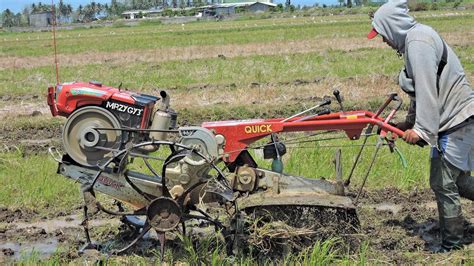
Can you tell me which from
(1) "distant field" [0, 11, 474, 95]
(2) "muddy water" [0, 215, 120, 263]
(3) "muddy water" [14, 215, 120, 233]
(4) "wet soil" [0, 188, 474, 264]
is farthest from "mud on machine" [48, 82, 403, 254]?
(1) "distant field" [0, 11, 474, 95]

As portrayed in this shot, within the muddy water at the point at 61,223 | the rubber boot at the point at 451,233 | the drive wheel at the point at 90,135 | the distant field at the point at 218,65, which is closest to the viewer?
the drive wheel at the point at 90,135

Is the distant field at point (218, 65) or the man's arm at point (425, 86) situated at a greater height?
the man's arm at point (425, 86)

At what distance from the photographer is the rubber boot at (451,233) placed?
4.69 meters

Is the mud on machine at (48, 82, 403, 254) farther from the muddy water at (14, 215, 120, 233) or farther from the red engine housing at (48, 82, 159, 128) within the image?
the muddy water at (14, 215, 120, 233)

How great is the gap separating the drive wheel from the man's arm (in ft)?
7.07

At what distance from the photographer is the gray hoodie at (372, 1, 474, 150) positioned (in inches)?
171

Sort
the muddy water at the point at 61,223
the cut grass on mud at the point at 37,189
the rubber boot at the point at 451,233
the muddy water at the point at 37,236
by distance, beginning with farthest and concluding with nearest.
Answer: the cut grass on mud at the point at 37,189, the muddy water at the point at 61,223, the muddy water at the point at 37,236, the rubber boot at the point at 451,233

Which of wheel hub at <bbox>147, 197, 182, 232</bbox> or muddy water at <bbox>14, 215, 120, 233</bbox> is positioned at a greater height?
wheel hub at <bbox>147, 197, 182, 232</bbox>

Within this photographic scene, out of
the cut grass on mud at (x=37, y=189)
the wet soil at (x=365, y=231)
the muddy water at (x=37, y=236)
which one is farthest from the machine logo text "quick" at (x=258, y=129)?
the cut grass on mud at (x=37, y=189)

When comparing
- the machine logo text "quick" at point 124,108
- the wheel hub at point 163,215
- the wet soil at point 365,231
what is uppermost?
the machine logo text "quick" at point 124,108

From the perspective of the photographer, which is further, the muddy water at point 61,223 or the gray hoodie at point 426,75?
the muddy water at point 61,223

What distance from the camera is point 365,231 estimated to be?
5.21 metres

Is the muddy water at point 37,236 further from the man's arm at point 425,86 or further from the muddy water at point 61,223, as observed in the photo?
the man's arm at point 425,86

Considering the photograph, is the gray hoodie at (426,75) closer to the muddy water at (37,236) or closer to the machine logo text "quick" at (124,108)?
the machine logo text "quick" at (124,108)
